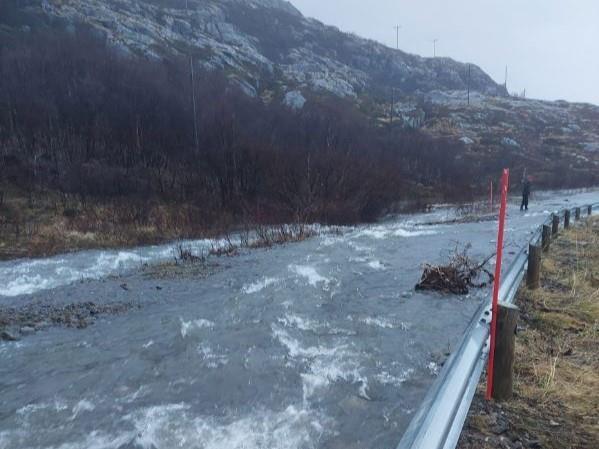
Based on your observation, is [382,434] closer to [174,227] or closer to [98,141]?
[174,227]

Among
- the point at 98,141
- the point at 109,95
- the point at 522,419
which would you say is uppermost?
the point at 109,95

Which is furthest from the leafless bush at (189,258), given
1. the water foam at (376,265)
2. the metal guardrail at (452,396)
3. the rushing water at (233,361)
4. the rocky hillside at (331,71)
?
the rocky hillside at (331,71)

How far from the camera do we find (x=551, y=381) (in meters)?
5.23

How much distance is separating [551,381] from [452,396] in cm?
250

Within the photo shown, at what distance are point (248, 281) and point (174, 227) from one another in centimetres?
1079

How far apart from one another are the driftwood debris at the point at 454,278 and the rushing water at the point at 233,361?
1.24 ft

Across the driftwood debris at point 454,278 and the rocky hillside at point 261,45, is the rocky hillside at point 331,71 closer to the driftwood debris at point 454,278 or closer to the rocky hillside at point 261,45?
the rocky hillside at point 261,45

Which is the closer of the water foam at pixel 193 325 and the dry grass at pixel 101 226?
the water foam at pixel 193 325

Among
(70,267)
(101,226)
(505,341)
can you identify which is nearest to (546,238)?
(505,341)

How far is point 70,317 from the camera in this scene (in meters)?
11.1

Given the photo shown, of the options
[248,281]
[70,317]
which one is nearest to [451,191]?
[248,281]

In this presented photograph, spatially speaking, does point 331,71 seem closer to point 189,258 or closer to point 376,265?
point 189,258

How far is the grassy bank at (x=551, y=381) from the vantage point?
4.26 m

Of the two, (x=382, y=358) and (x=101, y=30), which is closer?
(x=382, y=358)
